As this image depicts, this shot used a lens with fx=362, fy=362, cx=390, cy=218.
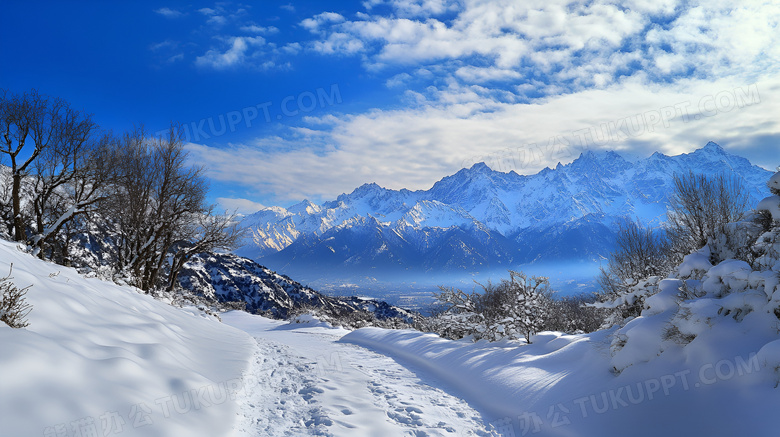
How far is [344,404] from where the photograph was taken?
21.4 ft

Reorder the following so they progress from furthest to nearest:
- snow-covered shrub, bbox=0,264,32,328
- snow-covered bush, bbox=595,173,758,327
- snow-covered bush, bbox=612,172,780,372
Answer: snow-covered bush, bbox=595,173,758,327, snow-covered bush, bbox=612,172,780,372, snow-covered shrub, bbox=0,264,32,328

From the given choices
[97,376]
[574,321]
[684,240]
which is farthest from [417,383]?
[574,321]

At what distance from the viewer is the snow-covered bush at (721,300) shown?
15.9ft

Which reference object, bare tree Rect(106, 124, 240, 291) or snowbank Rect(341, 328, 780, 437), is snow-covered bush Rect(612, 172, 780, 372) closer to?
snowbank Rect(341, 328, 780, 437)

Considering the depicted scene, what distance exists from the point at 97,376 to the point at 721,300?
8314mm

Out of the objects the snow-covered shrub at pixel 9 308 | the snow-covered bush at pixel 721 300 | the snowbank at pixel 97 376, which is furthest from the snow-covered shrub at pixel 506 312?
the snow-covered shrub at pixel 9 308

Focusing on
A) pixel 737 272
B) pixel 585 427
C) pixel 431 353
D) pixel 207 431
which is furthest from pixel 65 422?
pixel 431 353

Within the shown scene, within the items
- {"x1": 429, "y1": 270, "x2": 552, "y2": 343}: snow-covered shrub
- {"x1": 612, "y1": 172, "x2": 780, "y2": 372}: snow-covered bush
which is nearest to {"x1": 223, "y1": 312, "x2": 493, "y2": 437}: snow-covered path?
{"x1": 612, "y1": 172, "x2": 780, "y2": 372}: snow-covered bush

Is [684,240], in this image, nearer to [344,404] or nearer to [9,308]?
[344,404]

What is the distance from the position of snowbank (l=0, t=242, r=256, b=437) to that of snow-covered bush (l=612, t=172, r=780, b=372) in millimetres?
6547

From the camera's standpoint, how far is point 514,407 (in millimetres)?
6941

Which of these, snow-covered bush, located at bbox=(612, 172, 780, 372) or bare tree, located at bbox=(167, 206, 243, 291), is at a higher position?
bare tree, located at bbox=(167, 206, 243, 291)

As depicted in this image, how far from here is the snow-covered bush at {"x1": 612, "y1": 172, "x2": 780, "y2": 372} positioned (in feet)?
15.9

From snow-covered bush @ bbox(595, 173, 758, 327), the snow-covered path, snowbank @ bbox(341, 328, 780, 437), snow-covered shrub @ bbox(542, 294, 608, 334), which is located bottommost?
the snow-covered path
